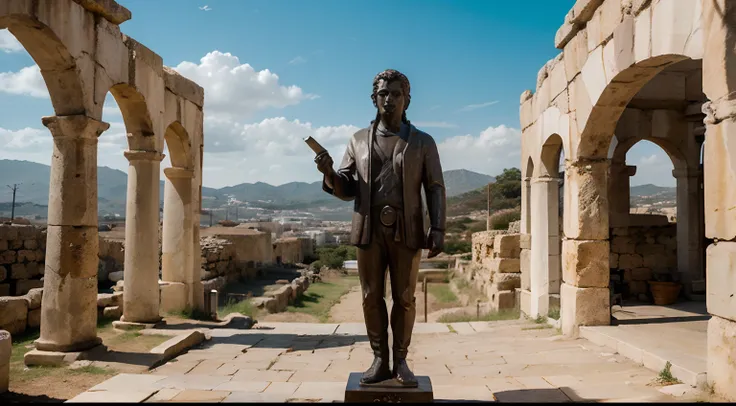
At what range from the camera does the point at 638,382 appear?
530cm

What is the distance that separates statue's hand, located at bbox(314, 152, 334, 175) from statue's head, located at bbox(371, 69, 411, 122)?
0.57 meters

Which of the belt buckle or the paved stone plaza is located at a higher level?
A: the belt buckle

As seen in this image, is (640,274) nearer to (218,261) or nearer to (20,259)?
(218,261)

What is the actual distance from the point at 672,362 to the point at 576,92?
13.9ft

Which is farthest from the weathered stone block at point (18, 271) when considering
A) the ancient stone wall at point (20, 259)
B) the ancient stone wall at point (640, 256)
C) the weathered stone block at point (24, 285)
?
the ancient stone wall at point (640, 256)

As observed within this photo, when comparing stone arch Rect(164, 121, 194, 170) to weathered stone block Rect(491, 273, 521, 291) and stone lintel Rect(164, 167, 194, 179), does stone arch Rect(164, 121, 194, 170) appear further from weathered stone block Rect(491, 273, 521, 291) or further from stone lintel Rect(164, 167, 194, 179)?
weathered stone block Rect(491, 273, 521, 291)

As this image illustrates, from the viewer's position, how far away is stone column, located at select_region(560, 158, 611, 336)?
789 cm

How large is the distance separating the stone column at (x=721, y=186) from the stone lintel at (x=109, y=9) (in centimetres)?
680

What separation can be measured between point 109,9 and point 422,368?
20.0 feet

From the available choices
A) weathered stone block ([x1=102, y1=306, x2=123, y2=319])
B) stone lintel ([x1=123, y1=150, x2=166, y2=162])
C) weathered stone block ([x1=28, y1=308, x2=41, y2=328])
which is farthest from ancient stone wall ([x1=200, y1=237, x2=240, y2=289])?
stone lintel ([x1=123, y1=150, x2=166, y2=162])

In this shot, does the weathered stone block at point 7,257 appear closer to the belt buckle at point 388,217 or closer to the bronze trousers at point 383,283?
the bronze trousers at point 383,283

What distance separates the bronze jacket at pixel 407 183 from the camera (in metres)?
4.12

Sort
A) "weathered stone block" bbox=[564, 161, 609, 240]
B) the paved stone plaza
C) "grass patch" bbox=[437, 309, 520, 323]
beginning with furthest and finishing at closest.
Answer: "grass patch" bbox=[437, 309, 520, 323] → "weathered stone block" bbox=[564, 161, 609, 240] → the paved stone plaza

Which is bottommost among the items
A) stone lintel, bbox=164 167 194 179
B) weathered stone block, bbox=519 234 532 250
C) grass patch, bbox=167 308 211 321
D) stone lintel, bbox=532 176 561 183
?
grass patch, bbox=167 308 211 321
